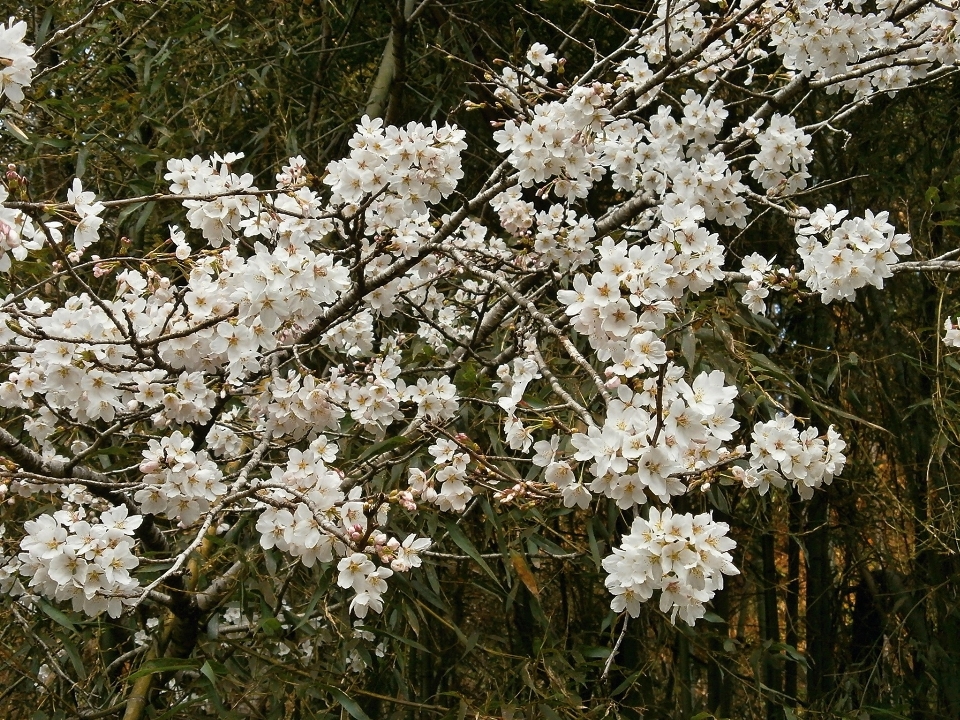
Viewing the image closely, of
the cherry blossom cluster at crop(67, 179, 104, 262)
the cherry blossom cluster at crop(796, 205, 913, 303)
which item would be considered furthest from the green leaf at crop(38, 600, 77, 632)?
the cherry blossom cluster at crop(796, 205, 913, 303)

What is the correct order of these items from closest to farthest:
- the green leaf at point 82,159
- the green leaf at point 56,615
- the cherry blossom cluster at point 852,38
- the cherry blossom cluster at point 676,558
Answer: the cherry blossom cluster at point 676,558
the green leaf at point 56,615
the cherry blossom cluster at point 852,38
the green leaf at point 82,159

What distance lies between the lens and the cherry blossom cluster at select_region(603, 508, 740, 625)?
3.05 ft

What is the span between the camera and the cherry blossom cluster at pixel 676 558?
3.05 feet

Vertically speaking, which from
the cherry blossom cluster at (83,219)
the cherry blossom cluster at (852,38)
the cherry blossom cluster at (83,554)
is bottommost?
the cherry blossom cluster at (83,554)

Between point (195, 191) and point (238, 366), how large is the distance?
0.94 ft

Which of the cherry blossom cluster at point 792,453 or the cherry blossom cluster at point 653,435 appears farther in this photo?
the cherry blossom cluster at point 792,453

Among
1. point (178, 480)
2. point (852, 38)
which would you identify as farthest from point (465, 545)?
point (852, 38)

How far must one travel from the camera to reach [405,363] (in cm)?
194

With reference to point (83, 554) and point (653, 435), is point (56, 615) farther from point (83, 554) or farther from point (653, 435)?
point (653, 435)

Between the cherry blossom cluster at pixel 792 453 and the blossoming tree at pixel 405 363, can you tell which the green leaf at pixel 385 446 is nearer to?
the blossoming tree at pixel 405 363

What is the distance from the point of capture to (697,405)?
3.14 ft

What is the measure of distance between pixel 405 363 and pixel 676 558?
1.10 meters

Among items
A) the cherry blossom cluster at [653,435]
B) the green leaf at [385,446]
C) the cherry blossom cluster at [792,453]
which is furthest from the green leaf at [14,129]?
the cherry blossom cluster at [792,453]

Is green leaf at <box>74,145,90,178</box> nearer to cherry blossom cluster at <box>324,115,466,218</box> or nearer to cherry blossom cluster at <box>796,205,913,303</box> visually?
cherry blossom cluster at <box>324,115,466,218</box>
